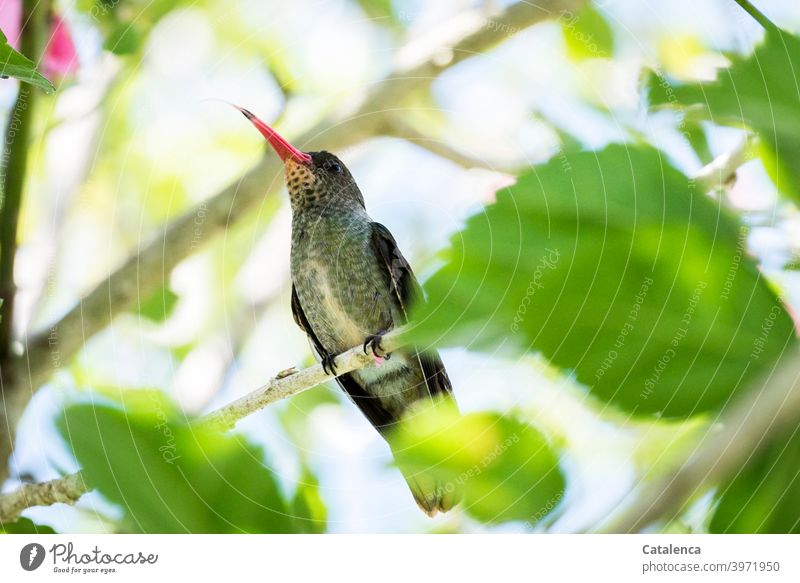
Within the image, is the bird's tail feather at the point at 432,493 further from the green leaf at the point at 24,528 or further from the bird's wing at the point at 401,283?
the green leaf at the point at 24,528

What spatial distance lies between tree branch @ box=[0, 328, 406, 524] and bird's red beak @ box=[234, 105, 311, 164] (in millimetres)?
272

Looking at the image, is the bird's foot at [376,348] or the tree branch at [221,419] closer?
the tree branch at [221,419]

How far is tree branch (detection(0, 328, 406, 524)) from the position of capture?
0.77 metres

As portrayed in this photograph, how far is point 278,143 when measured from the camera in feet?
3.28

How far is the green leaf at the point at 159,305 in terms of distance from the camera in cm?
95

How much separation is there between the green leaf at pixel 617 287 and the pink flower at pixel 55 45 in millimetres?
648

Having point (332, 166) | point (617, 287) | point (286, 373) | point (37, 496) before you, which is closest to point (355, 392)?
point (286, 373)

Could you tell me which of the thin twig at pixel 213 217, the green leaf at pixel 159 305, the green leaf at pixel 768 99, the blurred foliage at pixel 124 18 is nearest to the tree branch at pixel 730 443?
the green leaf at pixel 768 99

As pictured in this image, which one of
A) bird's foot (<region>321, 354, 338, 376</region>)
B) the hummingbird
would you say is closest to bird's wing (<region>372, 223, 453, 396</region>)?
the hummingbird

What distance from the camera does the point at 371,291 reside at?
114 centimetres

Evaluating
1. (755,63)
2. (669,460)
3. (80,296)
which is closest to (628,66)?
(755,63)
